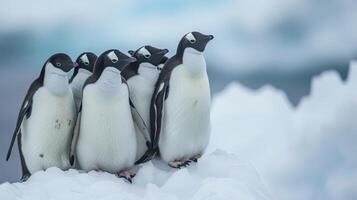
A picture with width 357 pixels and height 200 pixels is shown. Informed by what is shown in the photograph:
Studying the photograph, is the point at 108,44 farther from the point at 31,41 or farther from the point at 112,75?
the point at 112,75

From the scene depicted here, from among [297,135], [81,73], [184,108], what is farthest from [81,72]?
[297,135]

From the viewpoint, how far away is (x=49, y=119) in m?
1.86

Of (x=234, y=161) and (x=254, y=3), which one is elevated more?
(x=254, y=3)

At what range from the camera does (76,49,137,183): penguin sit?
182 centimetres

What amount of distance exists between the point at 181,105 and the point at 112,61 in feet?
0.82

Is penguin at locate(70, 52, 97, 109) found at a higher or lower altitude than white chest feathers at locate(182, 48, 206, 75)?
lower

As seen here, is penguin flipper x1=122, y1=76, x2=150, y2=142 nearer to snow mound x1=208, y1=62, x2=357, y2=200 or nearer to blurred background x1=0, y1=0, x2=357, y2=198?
blurred background x1=0, y1=0, x2=357, y2=198

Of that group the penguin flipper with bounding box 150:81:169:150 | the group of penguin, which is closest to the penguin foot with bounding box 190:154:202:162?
the group of penguin

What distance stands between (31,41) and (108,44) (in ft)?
1.30

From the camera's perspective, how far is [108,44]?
3.40 metres

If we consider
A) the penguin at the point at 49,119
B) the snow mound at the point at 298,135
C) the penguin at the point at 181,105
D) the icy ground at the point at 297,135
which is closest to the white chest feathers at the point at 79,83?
the penguin at the point at 49,119

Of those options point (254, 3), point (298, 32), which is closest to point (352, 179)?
point (298, 32)

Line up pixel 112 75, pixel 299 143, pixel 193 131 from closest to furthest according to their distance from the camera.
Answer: pixel 112 75, pixel 193 131, pixel 299 143

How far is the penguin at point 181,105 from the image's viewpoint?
1.92m
